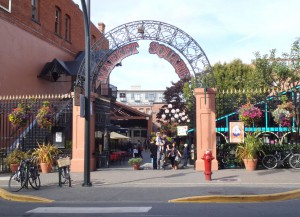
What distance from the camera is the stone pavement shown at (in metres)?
10.8

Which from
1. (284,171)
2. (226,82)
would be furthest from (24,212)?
(226,82)

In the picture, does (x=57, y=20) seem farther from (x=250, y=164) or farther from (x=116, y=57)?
(x=250, y=164)

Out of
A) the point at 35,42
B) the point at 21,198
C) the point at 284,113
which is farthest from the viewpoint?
the point at 35,42

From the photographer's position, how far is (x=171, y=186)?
12602mm

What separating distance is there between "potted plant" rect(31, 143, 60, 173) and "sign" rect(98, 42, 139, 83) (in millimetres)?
4422

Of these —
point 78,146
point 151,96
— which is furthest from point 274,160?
point 151,96

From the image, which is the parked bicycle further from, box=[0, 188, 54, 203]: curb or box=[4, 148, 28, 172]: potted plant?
box=[4, 148, 28, 172]: potted plant

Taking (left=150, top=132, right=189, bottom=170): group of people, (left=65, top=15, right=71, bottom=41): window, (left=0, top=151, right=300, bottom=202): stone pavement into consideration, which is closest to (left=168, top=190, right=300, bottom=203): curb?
(left=0, top=151, right=300, bottom=202): stone pavement

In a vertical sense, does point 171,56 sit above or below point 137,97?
below

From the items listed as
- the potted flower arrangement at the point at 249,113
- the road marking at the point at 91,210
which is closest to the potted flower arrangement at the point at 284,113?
the potted flower arrangement at the point at 249,113

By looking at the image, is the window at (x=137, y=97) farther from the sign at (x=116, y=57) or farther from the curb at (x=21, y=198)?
the curb at (x=21, y=198)

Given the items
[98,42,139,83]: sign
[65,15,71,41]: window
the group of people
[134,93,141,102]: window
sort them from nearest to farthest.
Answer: the group of people < [98,42,139,83]: sign < [65,15,71,41]: window < [134,93,141,102]: window

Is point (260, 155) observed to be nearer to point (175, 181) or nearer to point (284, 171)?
point (284, 171)

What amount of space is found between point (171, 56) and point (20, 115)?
704 centimetres
